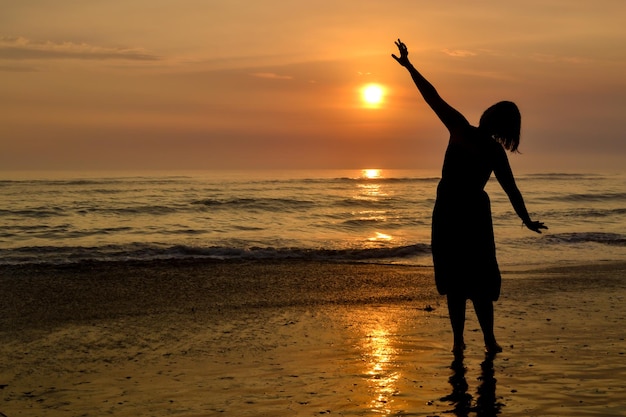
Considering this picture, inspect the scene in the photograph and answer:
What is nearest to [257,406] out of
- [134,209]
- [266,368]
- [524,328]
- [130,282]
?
[266,368]

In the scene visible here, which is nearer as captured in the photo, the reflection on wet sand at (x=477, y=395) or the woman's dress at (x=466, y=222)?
the reflection on wet sand at (x=477, y=395)

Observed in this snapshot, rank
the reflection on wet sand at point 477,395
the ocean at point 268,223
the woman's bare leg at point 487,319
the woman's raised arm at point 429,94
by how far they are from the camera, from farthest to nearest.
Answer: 1. the ocean at point 268,223
2. the woman's bare leg at point 487,319
3. the woman's raised arm at point 429,94
4. the reflection on wet sand at point 477,395

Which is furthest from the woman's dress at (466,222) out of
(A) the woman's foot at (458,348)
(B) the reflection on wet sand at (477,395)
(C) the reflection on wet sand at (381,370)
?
(C) the reflection on wet sand at (381,370)

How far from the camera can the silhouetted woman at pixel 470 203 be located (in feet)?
17.8

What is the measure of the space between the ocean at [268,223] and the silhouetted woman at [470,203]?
353 inches

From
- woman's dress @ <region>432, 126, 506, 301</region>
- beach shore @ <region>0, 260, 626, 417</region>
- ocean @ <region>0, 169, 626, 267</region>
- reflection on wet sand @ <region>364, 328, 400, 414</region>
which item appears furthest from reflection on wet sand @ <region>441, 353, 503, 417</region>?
ocean @ <region>0, 169, 626, 267</region>

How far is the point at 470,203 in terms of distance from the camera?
5598mm

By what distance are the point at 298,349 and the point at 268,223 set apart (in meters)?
17.0

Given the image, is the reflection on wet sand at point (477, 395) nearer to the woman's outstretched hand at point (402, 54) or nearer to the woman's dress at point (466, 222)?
the woman's dress at point (466, 222)

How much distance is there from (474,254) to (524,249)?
39.2 ft

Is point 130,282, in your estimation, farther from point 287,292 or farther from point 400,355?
point 400,355

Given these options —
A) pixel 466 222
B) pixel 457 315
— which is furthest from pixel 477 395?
pixel 466 222

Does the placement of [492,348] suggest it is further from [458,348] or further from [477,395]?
[477,395]

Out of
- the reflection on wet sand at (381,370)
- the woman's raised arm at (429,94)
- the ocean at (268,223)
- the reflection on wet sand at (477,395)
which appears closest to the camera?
the reflection on wet sand at (477,395)
